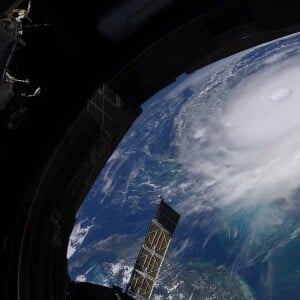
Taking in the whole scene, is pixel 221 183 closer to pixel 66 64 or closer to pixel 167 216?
pixel 167 216

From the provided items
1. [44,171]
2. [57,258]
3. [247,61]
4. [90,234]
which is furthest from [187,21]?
[247,61]

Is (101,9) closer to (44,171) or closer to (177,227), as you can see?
(44,171)

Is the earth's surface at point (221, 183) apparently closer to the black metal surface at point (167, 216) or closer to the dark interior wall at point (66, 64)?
the black metal surface at point (167, 216)

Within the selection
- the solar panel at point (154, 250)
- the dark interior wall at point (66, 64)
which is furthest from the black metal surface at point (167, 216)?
the dark interior wall at point (66, 64)

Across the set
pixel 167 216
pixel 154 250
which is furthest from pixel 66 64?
pixel 154 250

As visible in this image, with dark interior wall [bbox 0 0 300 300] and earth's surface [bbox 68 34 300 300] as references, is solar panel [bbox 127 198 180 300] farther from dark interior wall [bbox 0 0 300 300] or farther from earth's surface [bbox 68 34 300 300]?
dark interior wall [bbox 0 0 300 300]

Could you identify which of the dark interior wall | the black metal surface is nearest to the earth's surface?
the black metal surface
